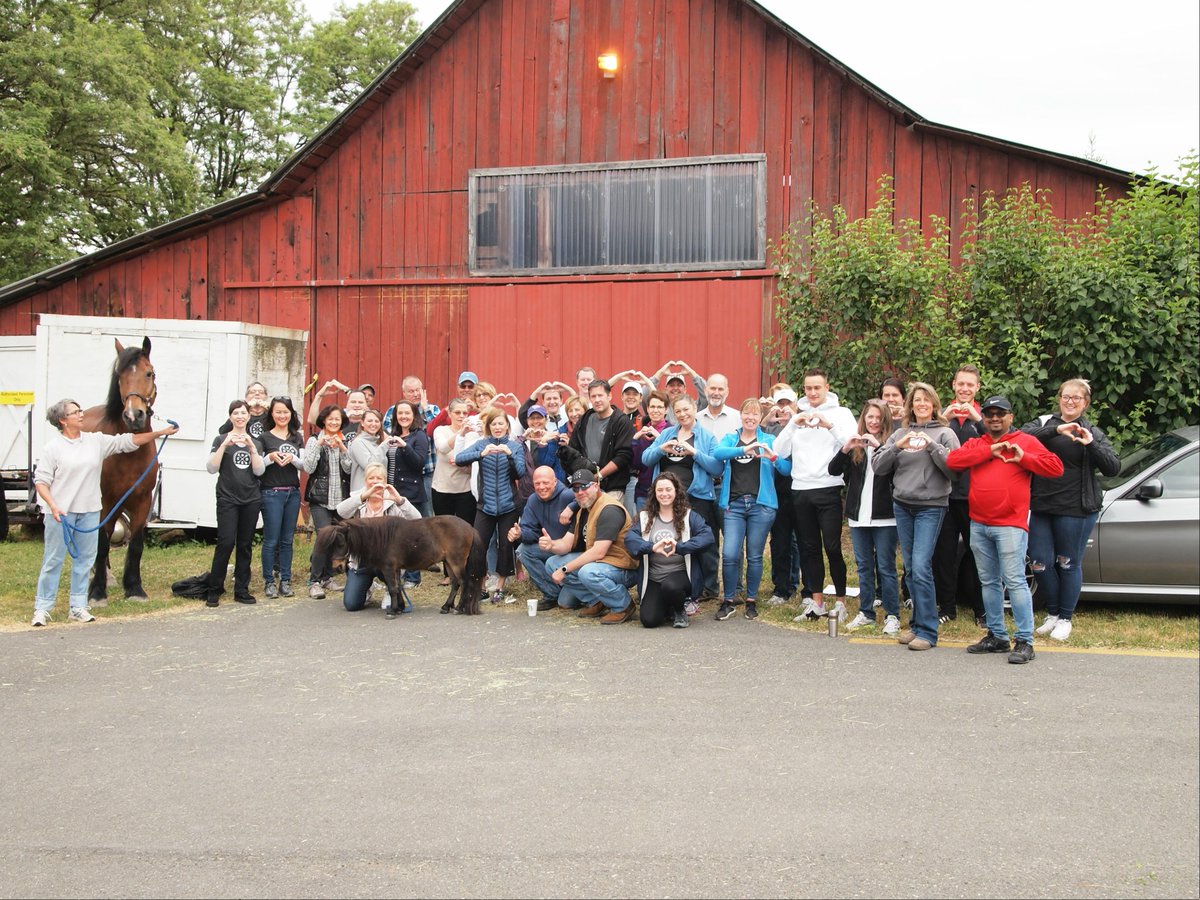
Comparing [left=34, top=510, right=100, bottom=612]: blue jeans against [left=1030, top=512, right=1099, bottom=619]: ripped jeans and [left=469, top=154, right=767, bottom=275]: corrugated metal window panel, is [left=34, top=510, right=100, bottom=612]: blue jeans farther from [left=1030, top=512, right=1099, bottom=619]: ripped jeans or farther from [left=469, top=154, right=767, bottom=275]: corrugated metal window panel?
[left=1030, top=512, right=1099, bottom=619]: ripped jeans

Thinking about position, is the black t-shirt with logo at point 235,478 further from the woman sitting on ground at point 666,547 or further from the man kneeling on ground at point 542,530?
the woman sitting on ground at point 666,547

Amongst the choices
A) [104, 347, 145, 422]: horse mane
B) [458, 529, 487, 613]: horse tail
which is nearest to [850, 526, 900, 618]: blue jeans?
[458, 529, 487, 613]: horse tail

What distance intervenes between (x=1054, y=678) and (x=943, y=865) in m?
2.92

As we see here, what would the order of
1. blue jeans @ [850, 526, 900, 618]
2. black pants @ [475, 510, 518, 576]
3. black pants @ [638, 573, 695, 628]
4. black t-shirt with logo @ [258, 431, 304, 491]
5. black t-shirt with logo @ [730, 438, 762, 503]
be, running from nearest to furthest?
blue jeans @ [850, 526, 900, 618] < black pants @ [638, 573, 695, 628] < black t-shirt with logo @ [730, 438, 762, 503] < black pants @ [475, 510, 518, 576] < black t-shirt with logo @ [258, 431, 304, 491]

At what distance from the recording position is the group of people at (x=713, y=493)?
24.7ft

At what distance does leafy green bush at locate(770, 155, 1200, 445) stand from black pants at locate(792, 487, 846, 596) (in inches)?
117

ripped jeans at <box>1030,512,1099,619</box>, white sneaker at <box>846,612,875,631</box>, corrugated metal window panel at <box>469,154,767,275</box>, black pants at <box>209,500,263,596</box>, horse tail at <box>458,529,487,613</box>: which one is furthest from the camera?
corrugated metal window panel at <box>469,154,767,275</box>

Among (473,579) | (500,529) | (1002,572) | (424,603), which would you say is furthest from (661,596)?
(1002,572)

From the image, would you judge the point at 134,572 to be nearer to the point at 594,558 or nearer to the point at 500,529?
the point at 500,529

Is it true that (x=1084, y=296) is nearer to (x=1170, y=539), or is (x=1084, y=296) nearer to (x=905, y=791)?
(x=1170, y=539)

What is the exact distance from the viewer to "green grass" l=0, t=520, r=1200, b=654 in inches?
298

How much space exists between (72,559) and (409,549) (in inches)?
103

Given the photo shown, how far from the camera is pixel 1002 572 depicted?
23.7 feet

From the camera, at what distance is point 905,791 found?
15.3 feet
